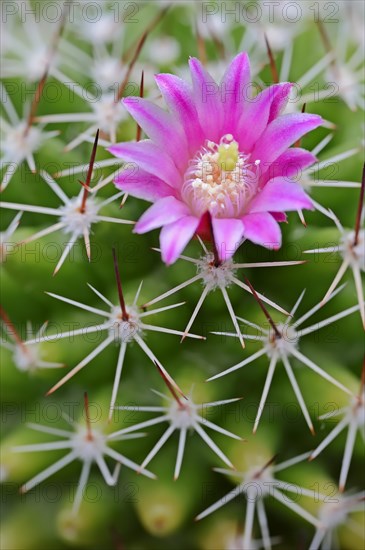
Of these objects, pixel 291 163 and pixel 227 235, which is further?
pixel 291 163

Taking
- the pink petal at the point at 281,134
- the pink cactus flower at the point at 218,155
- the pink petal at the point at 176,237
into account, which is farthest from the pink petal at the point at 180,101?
the pink petal at the point at 176,237

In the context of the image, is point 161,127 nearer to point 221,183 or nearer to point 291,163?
point 221,183

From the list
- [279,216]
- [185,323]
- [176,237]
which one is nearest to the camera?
[176,237]

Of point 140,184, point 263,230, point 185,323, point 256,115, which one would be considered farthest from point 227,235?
point 185,323

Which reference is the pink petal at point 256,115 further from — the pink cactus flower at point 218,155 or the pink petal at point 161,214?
the pink petal at point 161,214

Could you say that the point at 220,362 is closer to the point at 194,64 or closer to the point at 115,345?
the point at 115,345

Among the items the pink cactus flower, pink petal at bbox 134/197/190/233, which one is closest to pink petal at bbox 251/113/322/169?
the pink cactus flower
